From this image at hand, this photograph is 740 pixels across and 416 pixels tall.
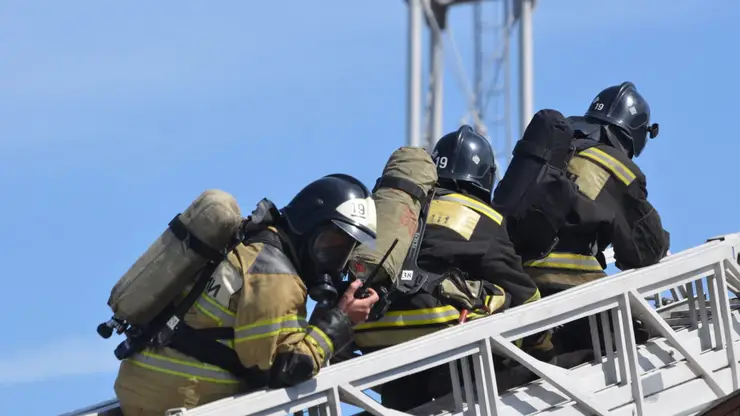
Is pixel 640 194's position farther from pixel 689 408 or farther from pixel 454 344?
pixel 454 344

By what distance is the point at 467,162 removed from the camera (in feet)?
26.7

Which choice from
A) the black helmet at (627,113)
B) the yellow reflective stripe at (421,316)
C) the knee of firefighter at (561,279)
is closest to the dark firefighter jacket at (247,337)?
the yellow reflective stripe at (421,316)

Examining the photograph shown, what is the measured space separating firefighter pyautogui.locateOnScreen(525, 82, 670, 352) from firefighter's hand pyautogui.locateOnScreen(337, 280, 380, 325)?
1924mm

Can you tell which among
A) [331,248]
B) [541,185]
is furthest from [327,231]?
[541,185]

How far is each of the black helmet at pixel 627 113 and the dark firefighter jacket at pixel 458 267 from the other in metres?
1.63

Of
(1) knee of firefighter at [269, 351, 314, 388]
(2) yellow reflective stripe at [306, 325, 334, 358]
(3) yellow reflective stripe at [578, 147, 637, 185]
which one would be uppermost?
(3) yellow reflective stripe at [578, 147, 637, 185]

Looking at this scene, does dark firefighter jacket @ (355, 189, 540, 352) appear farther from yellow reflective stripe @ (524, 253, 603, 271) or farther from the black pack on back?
yellow reflective stripe @ (524, 253, 603, 271)

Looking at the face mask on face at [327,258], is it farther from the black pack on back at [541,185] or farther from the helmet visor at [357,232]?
the black pack on back at [541,185]

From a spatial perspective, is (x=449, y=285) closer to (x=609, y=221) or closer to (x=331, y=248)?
(x=331, y=248)

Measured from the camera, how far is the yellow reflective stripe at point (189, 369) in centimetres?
648

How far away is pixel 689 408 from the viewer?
25.3 feet

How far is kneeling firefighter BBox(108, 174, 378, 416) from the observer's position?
6348 mm

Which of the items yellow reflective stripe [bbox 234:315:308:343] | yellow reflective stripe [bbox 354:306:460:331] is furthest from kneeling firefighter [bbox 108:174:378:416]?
yellow reflective stripe [bbox 354:306:460:331]

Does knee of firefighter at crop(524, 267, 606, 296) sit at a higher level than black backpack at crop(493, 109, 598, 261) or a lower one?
lower
